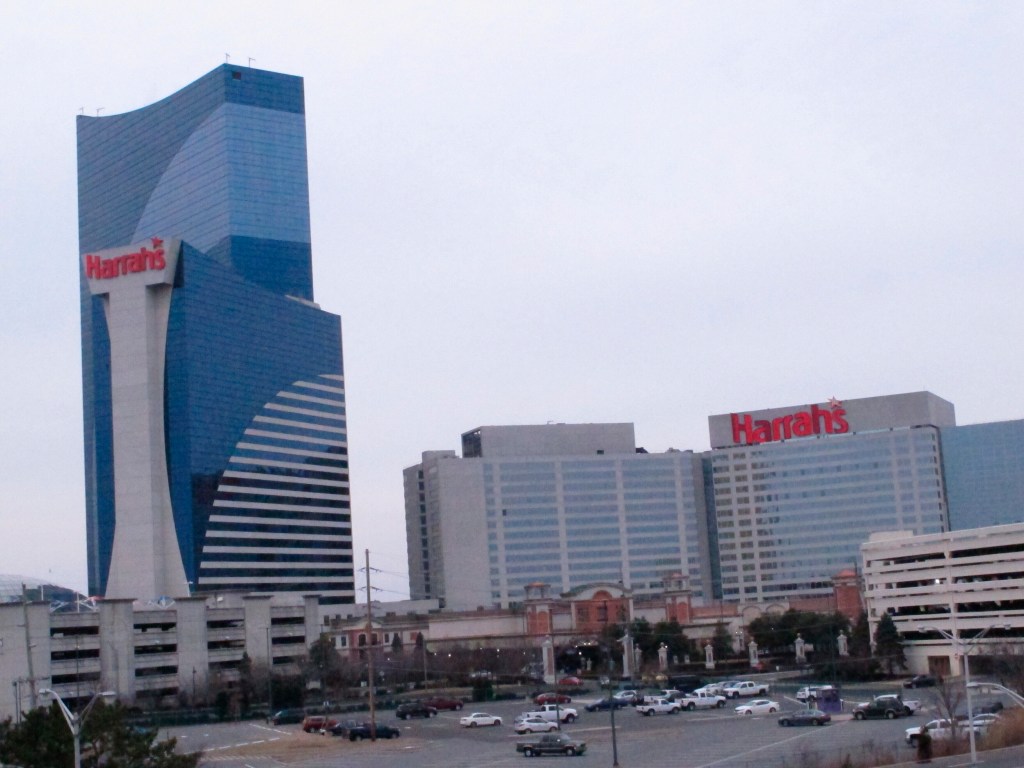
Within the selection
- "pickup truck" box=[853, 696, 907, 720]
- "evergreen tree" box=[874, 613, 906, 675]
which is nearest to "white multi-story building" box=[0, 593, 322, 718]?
"evergreen tree" box=[874, 613, 906, 675]

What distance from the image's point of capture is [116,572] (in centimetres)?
18762

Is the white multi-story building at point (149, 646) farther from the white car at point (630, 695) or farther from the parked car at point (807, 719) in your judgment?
the parked car at point (807, 719)

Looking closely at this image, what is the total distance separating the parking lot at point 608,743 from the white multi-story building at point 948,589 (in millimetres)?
33631

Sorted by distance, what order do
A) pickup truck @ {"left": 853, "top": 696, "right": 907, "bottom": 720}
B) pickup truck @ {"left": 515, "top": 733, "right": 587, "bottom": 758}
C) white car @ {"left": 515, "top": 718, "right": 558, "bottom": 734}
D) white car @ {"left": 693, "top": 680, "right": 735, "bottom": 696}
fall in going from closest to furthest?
pickup truck @ {"left": 515, "top": 733, "right": 587, "bottom": 758} → pickup truck @ {"left": 853, "top": 696, "right": 907, "bottom": 720} → white car @ {"left": 515, "top": 718, "right": 558, "bottom": 734} → white car @ {"left": 693, "top": 680, "right": 735, "bottom": 696}

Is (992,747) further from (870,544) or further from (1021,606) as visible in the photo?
(870,544)

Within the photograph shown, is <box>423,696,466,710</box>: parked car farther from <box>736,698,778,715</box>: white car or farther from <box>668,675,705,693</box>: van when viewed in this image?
Answer: <box>736,698,778,715</box>: white car

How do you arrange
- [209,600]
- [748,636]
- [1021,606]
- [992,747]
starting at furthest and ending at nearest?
[748,636] < [209,600] < [1021,606] < [992,747]

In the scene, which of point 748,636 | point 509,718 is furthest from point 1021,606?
point 509,718

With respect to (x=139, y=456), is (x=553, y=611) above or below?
below

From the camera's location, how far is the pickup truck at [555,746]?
254 ft

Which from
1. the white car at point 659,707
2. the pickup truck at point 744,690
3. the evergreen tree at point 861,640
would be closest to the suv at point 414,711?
the white car at point 659,707

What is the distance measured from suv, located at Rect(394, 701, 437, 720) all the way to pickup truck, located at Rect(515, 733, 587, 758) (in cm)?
3577

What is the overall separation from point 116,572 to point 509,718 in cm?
9716

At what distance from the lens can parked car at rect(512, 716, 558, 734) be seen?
92.4 m
